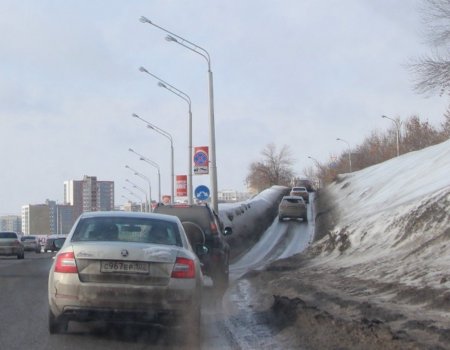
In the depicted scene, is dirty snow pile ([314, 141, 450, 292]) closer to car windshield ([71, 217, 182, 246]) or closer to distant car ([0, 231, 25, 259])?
car windshield ([71, 217, 182, 246])

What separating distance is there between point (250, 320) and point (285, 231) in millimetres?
31557

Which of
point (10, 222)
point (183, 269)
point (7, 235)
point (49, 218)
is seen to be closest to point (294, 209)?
point (7, 235)

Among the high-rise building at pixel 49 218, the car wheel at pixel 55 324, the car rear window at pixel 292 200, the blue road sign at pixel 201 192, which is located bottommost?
the car wheel at pixel 55 324

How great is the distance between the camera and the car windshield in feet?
31.3

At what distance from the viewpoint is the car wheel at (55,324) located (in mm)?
9323

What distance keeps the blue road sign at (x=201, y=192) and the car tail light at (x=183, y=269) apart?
71.1ft

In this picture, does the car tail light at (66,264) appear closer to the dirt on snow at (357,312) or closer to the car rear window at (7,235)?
the dirt on snow at (357,312)

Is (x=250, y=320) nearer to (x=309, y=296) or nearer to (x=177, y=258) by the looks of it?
(x=309, y=296)

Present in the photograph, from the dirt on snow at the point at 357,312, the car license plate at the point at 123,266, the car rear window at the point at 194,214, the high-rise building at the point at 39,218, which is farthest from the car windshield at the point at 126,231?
the high-rise building at the point at 39,218

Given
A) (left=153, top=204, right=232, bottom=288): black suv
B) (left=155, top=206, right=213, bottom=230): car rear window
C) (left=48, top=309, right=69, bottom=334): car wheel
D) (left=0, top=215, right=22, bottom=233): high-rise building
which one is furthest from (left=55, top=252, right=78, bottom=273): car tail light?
(left=0, top=215, right=22, bottom=233): high-rise building

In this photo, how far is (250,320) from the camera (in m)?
11.6

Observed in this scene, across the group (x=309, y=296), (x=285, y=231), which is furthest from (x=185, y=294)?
(x=285, y=231)

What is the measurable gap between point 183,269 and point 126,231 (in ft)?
3.53

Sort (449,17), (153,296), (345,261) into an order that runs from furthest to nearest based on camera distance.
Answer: (449,17)
(345,261)
(153,296)
